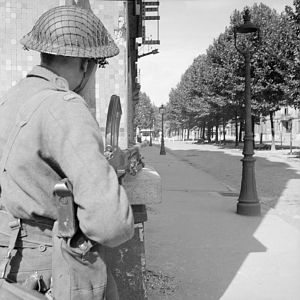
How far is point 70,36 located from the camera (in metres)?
1.69

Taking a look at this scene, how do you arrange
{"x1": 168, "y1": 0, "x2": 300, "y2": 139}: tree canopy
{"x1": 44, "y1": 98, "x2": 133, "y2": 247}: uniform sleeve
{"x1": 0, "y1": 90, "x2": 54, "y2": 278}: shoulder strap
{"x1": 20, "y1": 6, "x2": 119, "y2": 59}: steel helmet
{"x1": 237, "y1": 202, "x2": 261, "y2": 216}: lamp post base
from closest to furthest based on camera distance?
1. {"x1": 44, "y1": 98, "x2": 133, "y2": 247}: uniform sleeve
2. {"x1": 0, "y1": 90, "x2": 54, "y2": 278}: shoulder strap
3. {"x1": 20, "y1": 6, "x2": 119, "y2": 59}: steel helmet
4. {"x1": 237, "y1": 202, "x2": 261, "y2": 216}: lamp post base
5. {"x1": 168, "y1": 0, "x2": 300, "y2": 139}: tree canopy

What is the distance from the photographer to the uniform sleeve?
1.37 m

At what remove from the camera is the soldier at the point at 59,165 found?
1.40 meters

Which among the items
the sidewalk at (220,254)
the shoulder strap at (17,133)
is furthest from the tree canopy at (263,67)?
the shoulder strap at (17,133)

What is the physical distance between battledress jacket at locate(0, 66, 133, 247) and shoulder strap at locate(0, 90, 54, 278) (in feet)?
0.07

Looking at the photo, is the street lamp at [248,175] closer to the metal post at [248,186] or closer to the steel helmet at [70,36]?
the metal post at [248,186]

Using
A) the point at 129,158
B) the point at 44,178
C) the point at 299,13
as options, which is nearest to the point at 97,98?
the point at 129,158

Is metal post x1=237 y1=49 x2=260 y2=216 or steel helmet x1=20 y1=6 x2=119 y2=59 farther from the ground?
steel helmet x1=20 y1=6 x2=119 y2=59

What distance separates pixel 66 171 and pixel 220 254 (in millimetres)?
4697

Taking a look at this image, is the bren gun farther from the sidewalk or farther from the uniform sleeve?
the sidewalk

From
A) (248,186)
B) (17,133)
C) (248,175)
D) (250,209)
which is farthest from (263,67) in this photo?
(17,133)

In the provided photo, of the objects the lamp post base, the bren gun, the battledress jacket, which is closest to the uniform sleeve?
the battledress jacket

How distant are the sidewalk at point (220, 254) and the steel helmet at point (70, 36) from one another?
3128 mm

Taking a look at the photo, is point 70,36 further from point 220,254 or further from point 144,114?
point 144,114
